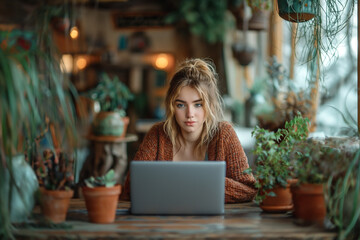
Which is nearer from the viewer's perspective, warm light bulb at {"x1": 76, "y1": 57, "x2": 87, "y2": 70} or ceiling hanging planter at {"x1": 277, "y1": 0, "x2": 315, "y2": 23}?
ceiling hanging planter at {"x1": 277, "y1": 0, "x2": 315, "y2": 23}

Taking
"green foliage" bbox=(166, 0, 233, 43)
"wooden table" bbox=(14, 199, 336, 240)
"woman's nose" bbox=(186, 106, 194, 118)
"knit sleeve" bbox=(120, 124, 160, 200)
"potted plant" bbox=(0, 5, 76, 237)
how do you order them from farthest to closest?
"green foliage" bbox=(166, 0, 233, 43) < "knit sleeve" bbox=(120, 124, 160, 200) < "woman's nose" bbox=(186, 106, 194, 118) < "wooden table" bbox=(14, 199, 336, 240) < "potted plant" bbox=(0, 5, 76, 237)

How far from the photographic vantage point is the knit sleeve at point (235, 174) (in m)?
1.92

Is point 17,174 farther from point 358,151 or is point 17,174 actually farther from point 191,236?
point 358,151

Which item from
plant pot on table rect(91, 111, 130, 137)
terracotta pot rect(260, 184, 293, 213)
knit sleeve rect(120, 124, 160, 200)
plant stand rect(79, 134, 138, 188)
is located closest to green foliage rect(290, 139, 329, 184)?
terracotta pot rect(260, 184, 293, 213)

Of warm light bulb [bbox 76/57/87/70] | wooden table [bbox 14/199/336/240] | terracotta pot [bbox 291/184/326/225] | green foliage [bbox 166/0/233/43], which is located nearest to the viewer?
wooden table [bbox 14/199/336/240]

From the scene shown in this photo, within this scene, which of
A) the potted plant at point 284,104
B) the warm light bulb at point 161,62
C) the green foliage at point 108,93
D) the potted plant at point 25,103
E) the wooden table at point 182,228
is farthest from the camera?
the warm light bulb at point 161,62

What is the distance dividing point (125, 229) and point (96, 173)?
3.47 m

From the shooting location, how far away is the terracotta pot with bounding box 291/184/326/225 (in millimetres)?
1494

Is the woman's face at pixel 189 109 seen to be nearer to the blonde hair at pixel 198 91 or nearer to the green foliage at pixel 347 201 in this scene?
the blonde hair at pixel 198 91

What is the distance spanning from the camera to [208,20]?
25.1 ft

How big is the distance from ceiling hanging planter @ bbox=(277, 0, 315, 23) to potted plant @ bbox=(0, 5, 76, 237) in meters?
1.02

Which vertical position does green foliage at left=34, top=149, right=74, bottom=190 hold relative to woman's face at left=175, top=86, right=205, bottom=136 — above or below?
below

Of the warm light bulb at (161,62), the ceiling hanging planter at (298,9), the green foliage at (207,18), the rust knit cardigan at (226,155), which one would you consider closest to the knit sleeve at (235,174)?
the rust knit cardigan at (226,155)

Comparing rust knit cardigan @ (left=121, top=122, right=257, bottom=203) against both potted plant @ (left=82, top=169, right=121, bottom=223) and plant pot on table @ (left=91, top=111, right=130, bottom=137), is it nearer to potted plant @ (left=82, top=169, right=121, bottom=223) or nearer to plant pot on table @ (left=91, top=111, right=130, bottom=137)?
potted plant @ (left=82, top=169, right=121, bottom=223)
